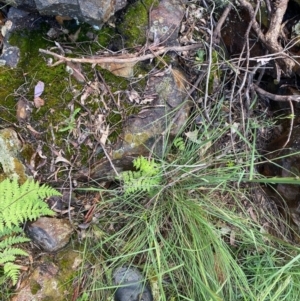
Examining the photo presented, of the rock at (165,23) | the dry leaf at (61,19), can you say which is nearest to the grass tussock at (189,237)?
the rock at (165,23)

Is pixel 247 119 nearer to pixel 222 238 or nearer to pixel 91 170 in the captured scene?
pixel 222 238

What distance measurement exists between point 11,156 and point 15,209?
37 centimetres

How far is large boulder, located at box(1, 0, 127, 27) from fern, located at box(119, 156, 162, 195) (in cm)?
86

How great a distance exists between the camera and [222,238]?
247 cm

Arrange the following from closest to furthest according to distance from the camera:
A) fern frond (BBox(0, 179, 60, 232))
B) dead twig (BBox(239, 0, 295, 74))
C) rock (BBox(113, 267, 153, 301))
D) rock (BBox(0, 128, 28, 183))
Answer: fern frond (BBox(0, 179, 60, 232)) → rock (BBox(0, 128, 28, 183)) → rock (BBox(113, 267, 153, 301)) → dead twig (BBox(239, 0, 295, 74))

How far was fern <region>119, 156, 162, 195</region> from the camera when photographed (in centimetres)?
224

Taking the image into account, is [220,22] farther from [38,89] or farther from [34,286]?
[34,286]

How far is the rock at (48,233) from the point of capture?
7.34 feet

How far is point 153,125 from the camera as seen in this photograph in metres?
2.38

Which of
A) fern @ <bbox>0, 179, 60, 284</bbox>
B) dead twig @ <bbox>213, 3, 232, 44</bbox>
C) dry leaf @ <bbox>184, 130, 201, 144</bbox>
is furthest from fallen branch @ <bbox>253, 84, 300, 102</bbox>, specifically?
fern @ <bbox>0, 179, 60, 284</bbox>

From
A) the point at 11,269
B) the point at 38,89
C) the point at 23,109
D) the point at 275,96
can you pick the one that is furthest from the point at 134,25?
the point at 11,269

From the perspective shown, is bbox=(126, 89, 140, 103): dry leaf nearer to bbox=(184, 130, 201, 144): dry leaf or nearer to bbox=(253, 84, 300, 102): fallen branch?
bbox=(184, 130, 201, 144): dry leaf

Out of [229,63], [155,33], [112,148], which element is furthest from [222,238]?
[155,33]

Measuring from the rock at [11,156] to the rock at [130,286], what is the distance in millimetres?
840
